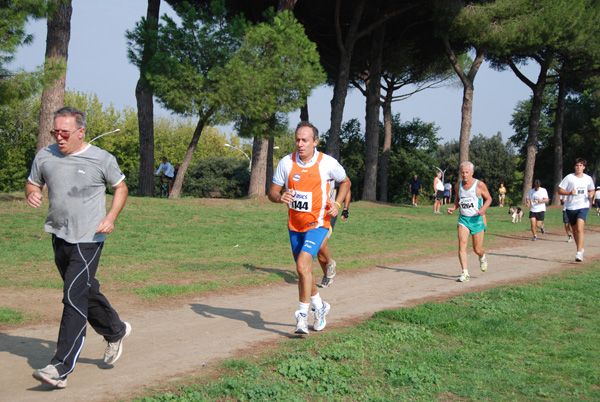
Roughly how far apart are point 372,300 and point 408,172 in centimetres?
3869

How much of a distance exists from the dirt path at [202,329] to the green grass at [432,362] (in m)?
0.42

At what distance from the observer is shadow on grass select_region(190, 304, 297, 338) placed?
6.32 m

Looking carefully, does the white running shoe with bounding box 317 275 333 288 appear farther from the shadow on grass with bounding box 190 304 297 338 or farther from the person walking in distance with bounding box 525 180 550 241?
the person walking in distance with bounding box 525 180 550 241

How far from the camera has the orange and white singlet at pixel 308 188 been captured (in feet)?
19.5

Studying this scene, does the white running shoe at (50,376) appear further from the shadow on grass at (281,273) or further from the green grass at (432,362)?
the shadow on grass at (281,273)

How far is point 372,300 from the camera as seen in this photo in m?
7.93

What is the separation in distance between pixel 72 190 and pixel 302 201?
89.7 inches

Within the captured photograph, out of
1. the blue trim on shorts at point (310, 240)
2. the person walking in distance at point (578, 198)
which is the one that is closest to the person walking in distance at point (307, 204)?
the blue trim on shorts at point (310, 240)

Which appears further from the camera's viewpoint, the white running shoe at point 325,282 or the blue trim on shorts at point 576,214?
→ the blue trim on shorts at point 576,214

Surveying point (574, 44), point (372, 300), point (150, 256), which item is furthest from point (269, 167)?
point (372, 300)

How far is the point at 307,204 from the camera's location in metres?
5.94

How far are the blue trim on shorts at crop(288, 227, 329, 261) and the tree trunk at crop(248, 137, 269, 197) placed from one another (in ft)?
57.6

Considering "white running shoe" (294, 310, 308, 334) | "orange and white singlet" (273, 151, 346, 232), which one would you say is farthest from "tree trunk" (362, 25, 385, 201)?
"white running shoe" (294, 310, 308, 334)

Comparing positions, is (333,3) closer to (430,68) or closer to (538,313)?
(430,68)
